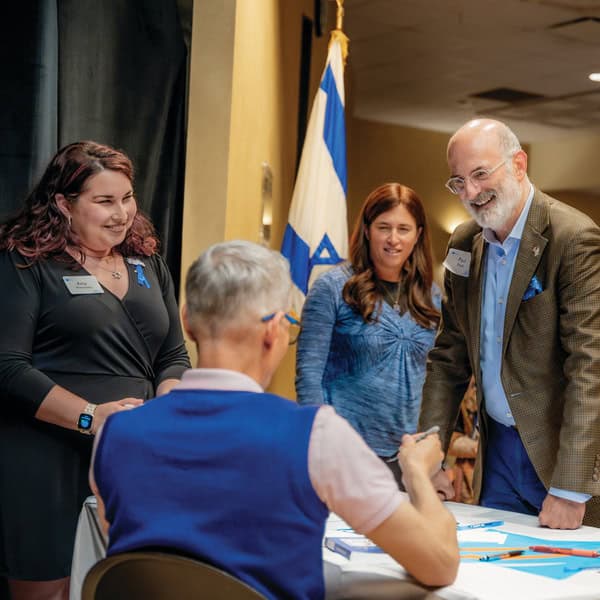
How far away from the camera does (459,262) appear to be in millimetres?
2482

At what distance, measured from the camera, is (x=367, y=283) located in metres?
3.25

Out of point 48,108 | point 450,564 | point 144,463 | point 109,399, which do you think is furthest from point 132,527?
point 48,108

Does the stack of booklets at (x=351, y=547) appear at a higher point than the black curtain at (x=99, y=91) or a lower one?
lower

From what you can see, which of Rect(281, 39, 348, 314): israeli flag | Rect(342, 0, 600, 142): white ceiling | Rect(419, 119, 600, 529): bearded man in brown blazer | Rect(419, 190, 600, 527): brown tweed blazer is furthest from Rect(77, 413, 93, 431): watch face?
Rect(342, 0, 600, 142): white ceiling

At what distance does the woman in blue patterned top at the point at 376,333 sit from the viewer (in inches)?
123

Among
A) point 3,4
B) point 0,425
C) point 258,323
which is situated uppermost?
point 3,4

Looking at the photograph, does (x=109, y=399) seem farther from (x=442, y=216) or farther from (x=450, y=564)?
(x=442, y=216)

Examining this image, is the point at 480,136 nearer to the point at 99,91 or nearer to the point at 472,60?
the point at 99,91

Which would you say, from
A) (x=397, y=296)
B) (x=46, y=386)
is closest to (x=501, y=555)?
(x=46, y=386)

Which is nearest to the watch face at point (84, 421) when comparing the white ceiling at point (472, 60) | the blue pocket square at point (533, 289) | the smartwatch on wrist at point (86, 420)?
the smartwatch on wrist at point (86, 420)

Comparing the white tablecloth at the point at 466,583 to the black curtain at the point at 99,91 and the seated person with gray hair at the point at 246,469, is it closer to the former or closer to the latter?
the seated person with gray hair at the point at 246,469

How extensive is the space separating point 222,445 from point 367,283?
77.8 inches

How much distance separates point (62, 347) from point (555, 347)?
123 centimetres

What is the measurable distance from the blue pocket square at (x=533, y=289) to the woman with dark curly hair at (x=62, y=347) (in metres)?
0.97
